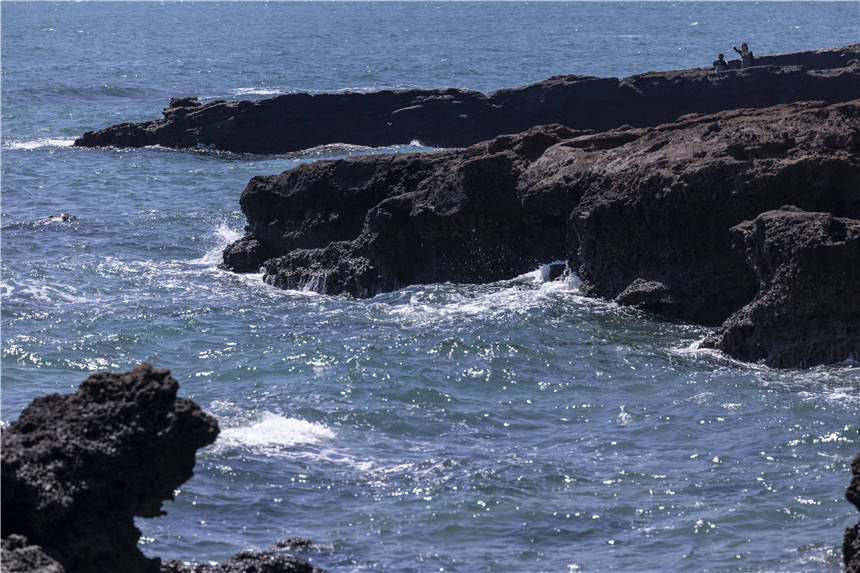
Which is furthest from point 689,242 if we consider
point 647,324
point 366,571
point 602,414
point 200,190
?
point 200,190

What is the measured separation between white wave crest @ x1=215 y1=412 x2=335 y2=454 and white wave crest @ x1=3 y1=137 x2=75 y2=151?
2909 cm

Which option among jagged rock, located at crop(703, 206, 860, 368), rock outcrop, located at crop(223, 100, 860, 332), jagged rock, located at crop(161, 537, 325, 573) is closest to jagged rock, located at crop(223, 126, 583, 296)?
rock outcrop, located at crop(223, 100, 860, 332)

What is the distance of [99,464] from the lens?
898 cm

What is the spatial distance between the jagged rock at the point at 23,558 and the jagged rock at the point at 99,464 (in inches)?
12.9

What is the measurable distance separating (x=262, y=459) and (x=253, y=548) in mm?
2599

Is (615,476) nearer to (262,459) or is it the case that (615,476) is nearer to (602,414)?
(602,414)

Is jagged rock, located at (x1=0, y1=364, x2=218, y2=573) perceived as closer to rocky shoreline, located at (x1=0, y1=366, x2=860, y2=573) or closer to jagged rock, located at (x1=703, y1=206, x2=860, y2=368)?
rocky shoreline, located at (x1=0, y1=366, x2=860, y2=573)

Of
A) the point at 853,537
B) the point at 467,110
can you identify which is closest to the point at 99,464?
the point at 853,537

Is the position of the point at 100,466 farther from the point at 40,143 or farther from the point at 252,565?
the point at 40,143

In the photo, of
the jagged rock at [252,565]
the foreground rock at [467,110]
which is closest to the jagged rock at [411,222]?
the jagged rock at [252,565]

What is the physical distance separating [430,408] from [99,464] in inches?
291

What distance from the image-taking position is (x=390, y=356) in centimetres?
1819

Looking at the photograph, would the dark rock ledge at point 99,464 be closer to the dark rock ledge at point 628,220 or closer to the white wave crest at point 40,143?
the dark rock ledge at point 628,220

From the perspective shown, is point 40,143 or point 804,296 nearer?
point 804,296
